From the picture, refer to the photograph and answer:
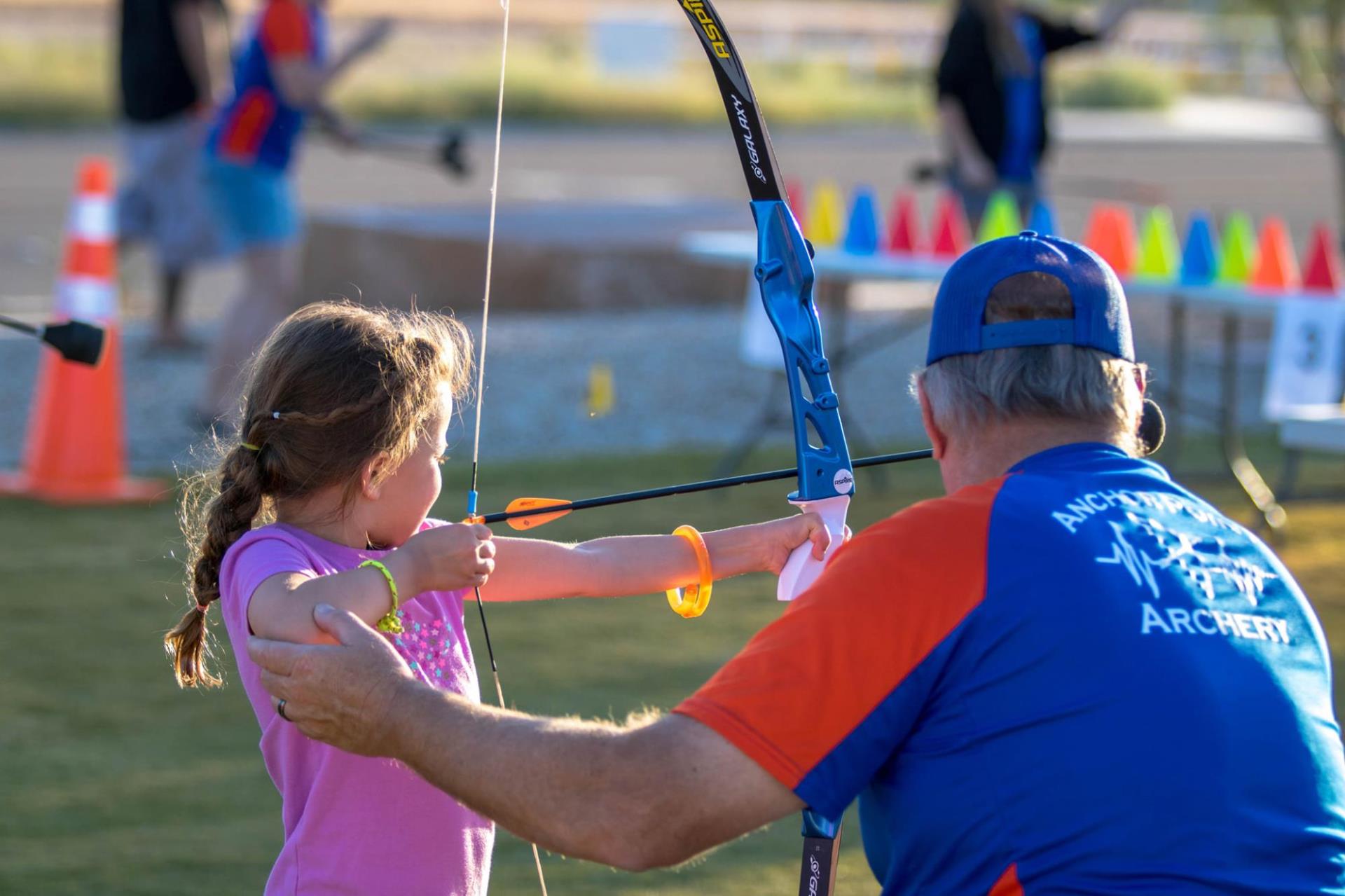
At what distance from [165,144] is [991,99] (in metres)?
4.26

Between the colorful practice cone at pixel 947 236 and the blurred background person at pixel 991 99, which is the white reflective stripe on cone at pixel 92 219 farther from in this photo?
the blurred background person at pixel 991 99

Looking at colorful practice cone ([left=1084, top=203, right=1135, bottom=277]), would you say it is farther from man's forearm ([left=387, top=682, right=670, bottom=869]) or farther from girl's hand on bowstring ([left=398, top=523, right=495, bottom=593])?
man's forearm ([left=387, top=682, right=670, bottom=869])

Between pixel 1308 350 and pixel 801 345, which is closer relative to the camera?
pixel 801 345

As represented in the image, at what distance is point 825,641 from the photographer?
5.93 ft

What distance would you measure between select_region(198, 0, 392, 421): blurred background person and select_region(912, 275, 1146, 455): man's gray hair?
5.23m

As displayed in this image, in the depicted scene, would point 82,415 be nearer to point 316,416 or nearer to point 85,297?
point 85,297

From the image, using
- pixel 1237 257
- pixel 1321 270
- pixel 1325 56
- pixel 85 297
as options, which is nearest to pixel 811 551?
pixel 1321 270

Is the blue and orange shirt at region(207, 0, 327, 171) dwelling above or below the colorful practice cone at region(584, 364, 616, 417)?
above

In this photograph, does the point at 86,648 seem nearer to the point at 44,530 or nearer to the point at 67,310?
the point at 44,530

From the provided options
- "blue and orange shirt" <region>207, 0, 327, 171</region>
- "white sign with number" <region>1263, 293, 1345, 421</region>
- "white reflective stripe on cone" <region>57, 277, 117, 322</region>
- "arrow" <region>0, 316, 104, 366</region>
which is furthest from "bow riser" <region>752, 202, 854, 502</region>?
"blue and orange shirt" <region>207, 0, 327, 171</region>

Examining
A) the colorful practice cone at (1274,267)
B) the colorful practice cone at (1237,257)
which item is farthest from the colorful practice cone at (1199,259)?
the colorful practice cone at (1274,267)

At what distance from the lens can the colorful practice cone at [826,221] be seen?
24.5 ft

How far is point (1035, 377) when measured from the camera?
6.61 ft

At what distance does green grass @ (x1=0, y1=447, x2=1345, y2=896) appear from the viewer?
3.67 meters
